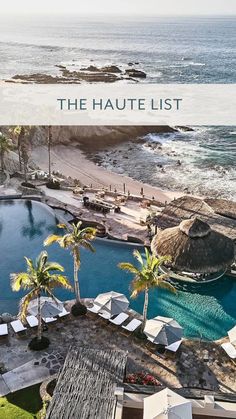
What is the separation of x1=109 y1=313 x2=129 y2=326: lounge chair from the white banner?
131 ft

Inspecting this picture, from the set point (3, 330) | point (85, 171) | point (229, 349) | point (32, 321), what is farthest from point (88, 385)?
point (85, 171)

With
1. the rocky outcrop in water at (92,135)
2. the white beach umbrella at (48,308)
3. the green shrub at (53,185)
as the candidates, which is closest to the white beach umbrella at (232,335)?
the white beach umbrella at (48,308)

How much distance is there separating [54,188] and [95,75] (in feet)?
283

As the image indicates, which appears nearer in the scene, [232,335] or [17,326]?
[232,335]

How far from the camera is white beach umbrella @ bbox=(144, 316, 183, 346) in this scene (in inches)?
931

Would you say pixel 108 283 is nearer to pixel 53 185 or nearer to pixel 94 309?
pixel 94 309

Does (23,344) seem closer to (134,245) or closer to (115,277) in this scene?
(115,277)

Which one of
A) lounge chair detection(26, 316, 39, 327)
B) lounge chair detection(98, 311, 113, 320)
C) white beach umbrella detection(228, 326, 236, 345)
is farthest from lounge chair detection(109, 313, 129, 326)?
white beach umbrella detection(228, 326, 236, 345)

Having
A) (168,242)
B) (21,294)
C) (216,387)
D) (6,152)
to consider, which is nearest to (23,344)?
(21,294)

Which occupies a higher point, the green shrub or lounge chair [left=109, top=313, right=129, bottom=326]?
the green shrub

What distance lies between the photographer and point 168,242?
105 ft

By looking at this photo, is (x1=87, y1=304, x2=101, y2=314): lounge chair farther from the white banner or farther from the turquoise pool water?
the white banner

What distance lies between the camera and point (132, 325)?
83.2ft

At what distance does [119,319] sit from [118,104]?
80.4 m
